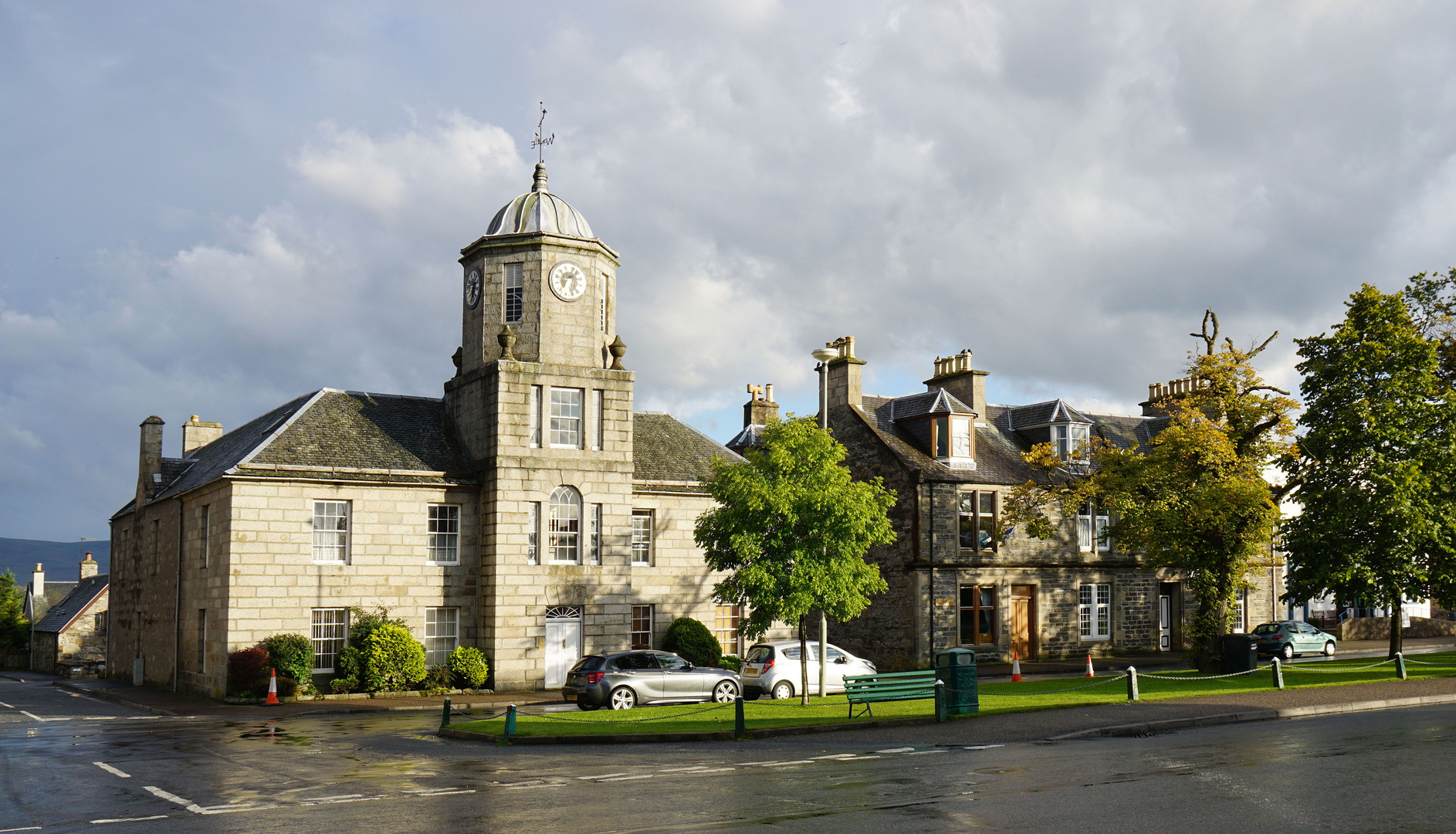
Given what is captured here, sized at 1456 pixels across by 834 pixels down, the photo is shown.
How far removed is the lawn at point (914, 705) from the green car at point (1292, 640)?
9081 mm

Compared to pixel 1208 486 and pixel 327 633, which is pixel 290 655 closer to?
pixel 327 633

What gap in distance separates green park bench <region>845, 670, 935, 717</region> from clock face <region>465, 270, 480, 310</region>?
18222 mm

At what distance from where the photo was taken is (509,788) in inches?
557

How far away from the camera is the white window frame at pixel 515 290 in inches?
1307

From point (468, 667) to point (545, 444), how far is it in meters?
6.67

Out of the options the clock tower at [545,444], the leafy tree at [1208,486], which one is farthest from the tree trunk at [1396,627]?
the clock tower at [545,444]

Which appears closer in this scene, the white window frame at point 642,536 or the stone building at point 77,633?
the white window frame at point 642,536

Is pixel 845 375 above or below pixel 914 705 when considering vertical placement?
above

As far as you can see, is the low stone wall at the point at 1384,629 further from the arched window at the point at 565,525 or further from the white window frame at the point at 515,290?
the white window frame at the point at 515,290

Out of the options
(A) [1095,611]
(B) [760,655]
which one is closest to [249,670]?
(B) [760,655]

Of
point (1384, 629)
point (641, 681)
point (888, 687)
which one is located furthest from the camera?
point (1384, 629)

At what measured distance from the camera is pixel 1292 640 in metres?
40.4

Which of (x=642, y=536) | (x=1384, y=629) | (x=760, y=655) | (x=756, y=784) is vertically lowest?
(x=1384, y=629)

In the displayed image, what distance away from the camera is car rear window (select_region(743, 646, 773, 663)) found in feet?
88.9
